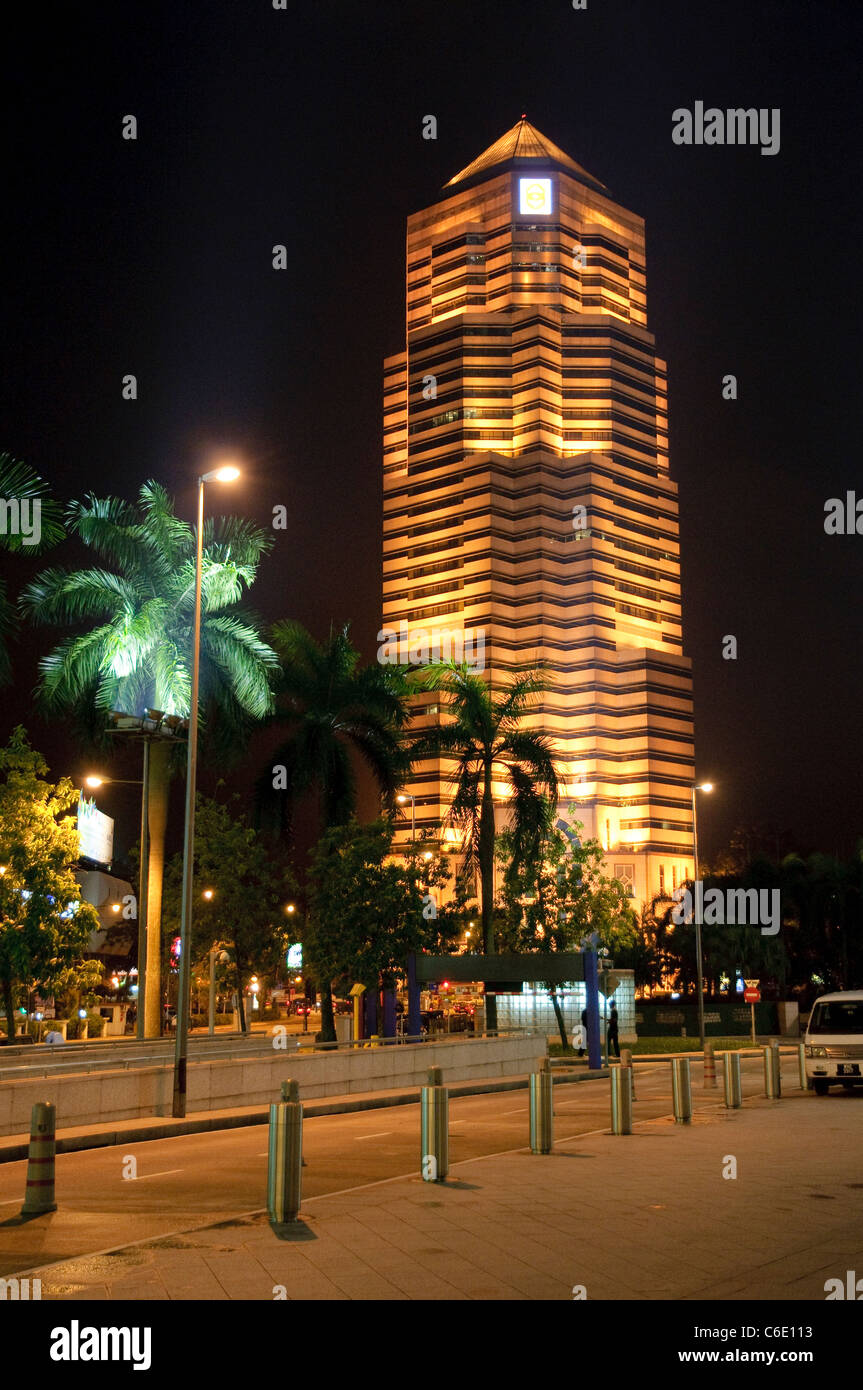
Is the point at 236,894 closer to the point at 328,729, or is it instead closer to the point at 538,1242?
the point at 328,729

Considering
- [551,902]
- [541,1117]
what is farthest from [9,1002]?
[541,1117]

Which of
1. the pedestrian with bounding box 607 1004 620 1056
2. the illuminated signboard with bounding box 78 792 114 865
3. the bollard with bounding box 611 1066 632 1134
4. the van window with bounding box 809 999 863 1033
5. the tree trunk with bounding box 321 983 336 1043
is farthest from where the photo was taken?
the illuminated signboard with bounding box 78 792 114 865

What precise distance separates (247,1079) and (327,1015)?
1339cm

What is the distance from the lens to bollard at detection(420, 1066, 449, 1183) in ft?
41.7

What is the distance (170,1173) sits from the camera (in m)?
14.4

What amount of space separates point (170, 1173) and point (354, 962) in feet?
72.3

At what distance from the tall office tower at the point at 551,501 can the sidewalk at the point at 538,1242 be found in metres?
150

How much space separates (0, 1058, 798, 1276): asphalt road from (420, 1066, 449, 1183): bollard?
35.7 inches

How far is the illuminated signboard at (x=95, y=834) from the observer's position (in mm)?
87619

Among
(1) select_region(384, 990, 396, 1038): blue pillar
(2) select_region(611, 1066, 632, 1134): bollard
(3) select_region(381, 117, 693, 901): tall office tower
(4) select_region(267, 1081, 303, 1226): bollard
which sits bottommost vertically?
(1) select_region(384, 990, 396, 1038): blue pillar

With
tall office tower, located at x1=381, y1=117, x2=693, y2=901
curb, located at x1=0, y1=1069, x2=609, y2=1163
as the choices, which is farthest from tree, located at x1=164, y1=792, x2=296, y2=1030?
tall office tower, located at x1=381, y1=117, x2=693, y2=901

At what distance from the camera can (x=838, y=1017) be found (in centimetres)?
2591

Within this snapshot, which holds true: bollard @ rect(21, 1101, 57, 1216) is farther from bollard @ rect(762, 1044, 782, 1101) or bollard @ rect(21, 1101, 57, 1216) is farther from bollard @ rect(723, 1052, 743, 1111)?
bollard @ rect(762, 1044, 782, 1101)
